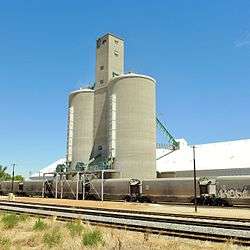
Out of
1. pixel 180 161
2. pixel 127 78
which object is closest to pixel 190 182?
pixel 180 161

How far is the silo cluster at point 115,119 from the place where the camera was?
71550 millimetres

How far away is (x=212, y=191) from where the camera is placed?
1754 inches

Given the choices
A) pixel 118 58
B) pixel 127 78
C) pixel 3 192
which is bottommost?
pixel 3 192

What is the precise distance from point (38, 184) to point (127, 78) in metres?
29.0

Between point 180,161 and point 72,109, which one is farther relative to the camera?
point 72,109

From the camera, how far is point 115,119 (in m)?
73.9

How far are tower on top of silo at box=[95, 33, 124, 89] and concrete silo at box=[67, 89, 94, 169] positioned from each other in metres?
4.41

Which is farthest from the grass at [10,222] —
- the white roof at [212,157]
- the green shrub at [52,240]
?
the white roof at [212,157]

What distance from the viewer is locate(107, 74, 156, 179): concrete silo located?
2805 inches

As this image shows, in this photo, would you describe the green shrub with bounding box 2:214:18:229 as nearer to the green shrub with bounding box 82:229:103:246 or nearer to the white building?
the green shrub with bounding box 82:229:103:246

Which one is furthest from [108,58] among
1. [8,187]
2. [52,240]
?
[52,240]

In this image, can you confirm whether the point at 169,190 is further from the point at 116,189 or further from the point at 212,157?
the point at 212,157

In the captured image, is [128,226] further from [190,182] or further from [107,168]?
[107,168]

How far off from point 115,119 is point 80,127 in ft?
40.6
